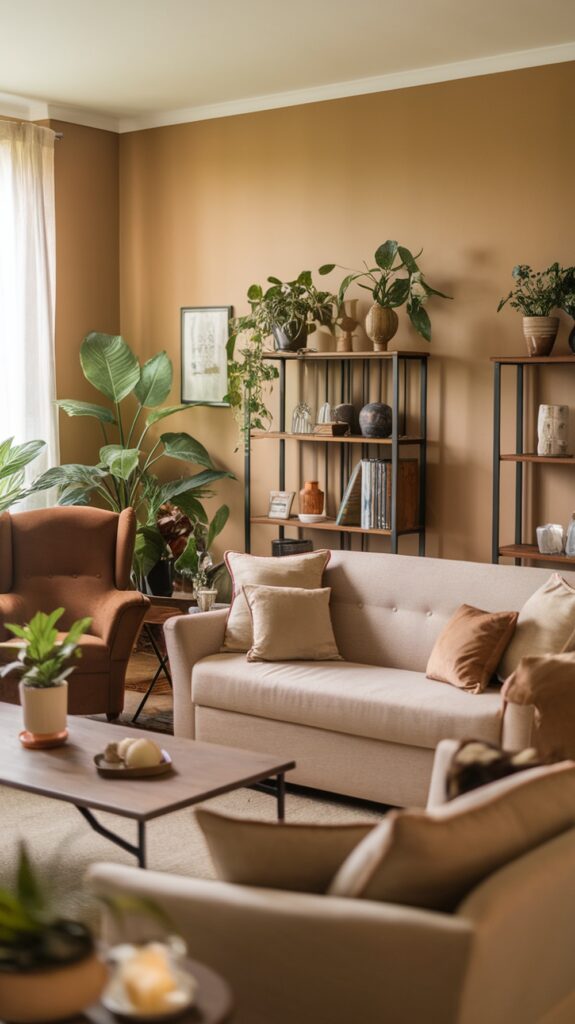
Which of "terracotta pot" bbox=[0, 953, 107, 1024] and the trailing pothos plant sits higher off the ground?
the trailing pothos plant

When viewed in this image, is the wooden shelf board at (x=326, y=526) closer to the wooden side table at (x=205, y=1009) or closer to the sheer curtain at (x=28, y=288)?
the sheer curtain at (x=28, y=288)

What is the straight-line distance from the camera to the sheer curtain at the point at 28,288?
6246 millimetres

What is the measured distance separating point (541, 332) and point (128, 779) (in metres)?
2.91

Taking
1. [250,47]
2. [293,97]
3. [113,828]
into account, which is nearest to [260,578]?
[113,828]

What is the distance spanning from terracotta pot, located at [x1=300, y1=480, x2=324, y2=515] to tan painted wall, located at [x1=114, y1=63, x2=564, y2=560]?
0.28 metres

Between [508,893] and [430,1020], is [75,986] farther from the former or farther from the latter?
[508,893]

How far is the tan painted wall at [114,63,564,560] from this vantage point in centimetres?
530

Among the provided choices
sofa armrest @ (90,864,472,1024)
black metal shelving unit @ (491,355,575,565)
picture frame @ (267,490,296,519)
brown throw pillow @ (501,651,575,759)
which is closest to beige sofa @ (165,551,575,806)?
brown throw pillow @ (501,651,575,759)

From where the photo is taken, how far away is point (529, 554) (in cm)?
509

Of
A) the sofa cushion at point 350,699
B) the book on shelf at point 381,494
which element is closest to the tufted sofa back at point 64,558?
the sofa cushion at point 350,699

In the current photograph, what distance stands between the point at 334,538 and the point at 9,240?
2381 mm

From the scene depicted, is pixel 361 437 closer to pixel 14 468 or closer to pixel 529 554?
pixel 529 554

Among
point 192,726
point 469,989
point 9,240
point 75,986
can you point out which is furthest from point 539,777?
point 9,240

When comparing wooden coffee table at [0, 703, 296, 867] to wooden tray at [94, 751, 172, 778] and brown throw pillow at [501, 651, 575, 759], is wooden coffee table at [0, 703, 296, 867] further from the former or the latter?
brown throw pillow at [501, 651, 575, 759]
